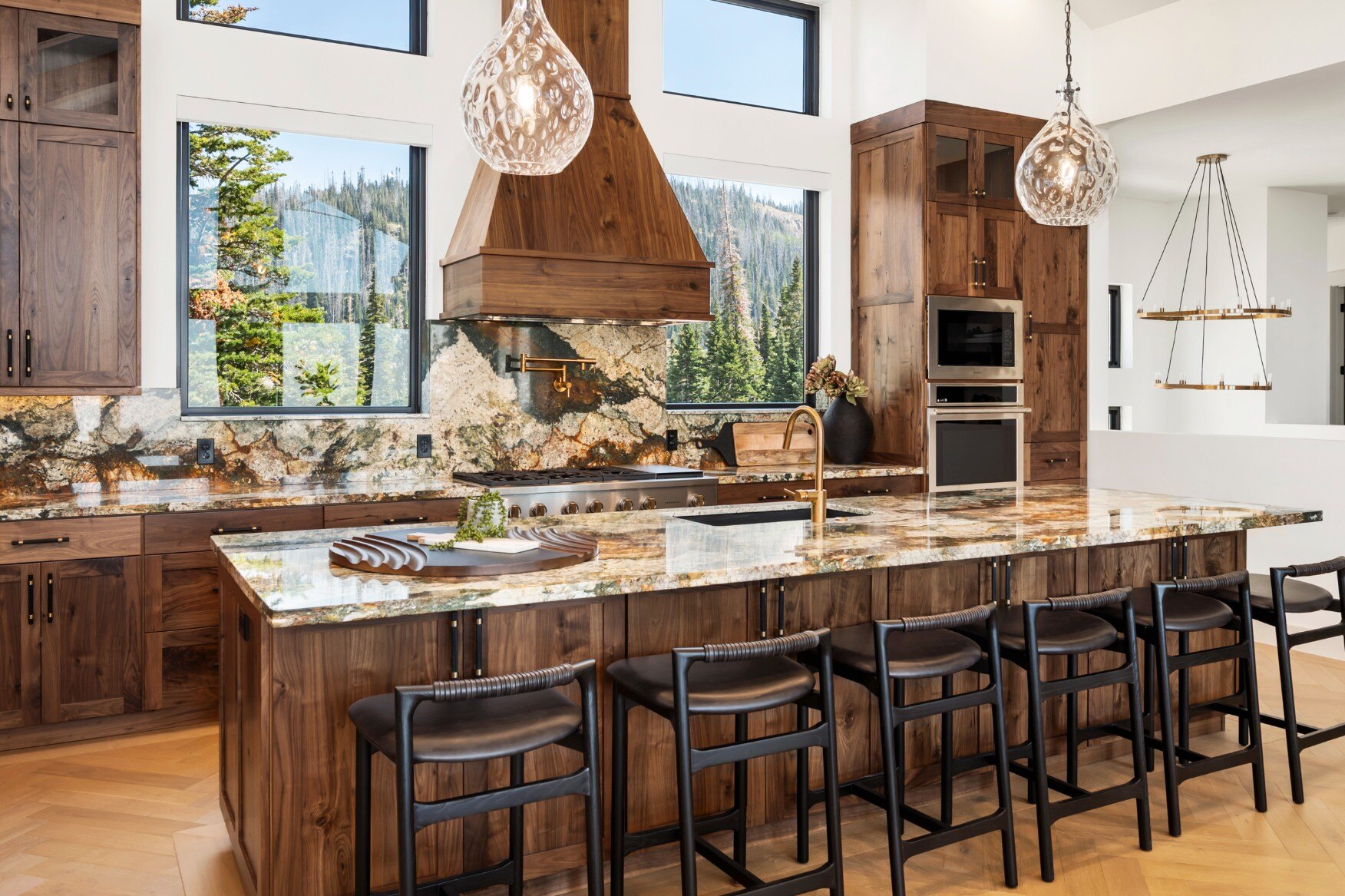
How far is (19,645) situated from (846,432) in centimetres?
414

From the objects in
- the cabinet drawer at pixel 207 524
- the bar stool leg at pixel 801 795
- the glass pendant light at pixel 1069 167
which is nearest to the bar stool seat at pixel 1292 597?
the glass pendant light at pixel 1069 167

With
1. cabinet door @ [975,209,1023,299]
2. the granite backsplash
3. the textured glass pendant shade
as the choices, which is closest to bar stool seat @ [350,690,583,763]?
the textured glass pendant shade

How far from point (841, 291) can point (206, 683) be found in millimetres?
4097

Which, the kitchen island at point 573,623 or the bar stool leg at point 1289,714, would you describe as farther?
the bar stool leg at point 1289,714

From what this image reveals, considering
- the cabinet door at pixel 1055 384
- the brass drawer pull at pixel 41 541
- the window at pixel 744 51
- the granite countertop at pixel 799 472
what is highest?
the window at pixel 744 51

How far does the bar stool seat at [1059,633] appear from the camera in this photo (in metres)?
2.91

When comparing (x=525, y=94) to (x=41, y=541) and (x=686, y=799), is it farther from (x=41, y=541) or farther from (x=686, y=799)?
(x=41, y=541)

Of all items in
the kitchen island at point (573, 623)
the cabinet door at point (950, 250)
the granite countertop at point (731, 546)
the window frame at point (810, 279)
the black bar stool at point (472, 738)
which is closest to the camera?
the black bar stool at point (472, 738)

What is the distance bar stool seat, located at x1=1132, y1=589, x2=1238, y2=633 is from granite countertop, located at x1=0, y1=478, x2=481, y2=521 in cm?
266

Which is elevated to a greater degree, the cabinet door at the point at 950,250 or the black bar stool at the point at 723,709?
the cabinet door at the point at 950,250

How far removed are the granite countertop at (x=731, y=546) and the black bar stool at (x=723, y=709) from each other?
0.20m

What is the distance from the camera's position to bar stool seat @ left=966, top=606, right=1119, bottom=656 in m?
2.91

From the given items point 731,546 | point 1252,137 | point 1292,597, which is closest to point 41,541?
point 731,546

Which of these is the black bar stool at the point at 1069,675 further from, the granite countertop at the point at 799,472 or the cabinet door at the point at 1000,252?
the cabinet door at the point at 1000,252
